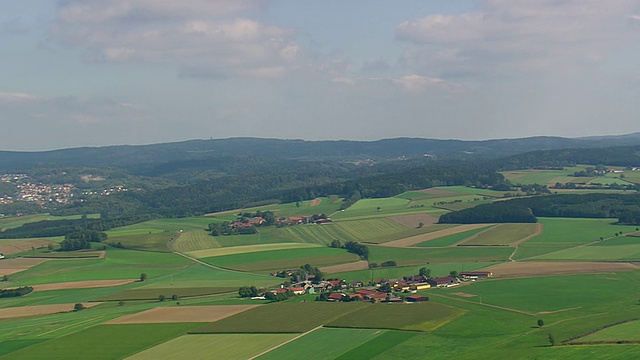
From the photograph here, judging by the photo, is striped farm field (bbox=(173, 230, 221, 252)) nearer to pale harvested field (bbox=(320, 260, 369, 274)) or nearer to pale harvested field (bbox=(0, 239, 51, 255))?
pale harvested field (bbox=(0, 239, 51, 255))

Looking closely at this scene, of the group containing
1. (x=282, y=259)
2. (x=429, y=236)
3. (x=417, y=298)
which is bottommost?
(x=417, y=298)

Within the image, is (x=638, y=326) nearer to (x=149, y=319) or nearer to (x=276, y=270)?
(x=149, y=319)

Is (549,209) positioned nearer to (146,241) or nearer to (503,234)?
(503,234)

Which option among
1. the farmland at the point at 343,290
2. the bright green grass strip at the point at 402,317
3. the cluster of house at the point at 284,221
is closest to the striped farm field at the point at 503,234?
the farmland at the point at 343,290

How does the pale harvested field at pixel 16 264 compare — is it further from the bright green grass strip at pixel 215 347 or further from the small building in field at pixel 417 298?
the small building in field at pixel 417 298

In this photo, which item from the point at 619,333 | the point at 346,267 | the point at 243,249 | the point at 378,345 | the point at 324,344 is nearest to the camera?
the point at 619,333

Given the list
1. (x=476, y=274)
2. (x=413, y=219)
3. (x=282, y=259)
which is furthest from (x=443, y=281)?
(x=413, y=219)
